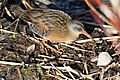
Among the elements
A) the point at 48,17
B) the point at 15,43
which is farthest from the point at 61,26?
the point at 15,43

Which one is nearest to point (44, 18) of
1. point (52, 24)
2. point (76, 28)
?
point (52, 24)

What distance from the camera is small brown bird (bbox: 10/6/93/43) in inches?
139

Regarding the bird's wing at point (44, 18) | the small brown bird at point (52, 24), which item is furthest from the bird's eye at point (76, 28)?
the bird's wing at point (44, 18)

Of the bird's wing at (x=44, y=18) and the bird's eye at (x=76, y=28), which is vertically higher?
the bird's wing at (x=44, y=18)

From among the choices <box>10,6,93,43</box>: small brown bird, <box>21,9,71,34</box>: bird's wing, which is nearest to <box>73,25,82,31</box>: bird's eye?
<box>10,6,93,43</box>: small brown bird

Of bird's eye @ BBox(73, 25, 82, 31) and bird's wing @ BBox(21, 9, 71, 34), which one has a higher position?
bird's wing @ BBox(21, 9, 71, 34)

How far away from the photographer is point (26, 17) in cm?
353

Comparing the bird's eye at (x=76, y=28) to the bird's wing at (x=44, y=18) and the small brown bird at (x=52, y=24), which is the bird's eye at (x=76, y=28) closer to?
the small brown bird at (x=52, y=24)

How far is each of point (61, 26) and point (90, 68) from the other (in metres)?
0.96

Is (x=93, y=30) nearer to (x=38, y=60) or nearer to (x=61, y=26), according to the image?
(x=61, y=26)

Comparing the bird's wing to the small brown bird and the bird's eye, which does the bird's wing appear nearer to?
the small brown bird

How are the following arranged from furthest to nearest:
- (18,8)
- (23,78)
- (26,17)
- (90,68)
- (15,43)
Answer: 1. (18,8)
2. (26,17)
3. (15,43)
4. (90,68)
5. (23,78)

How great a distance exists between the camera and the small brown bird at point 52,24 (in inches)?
139

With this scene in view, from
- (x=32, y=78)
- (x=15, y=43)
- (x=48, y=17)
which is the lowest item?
(x=32, y=78)
